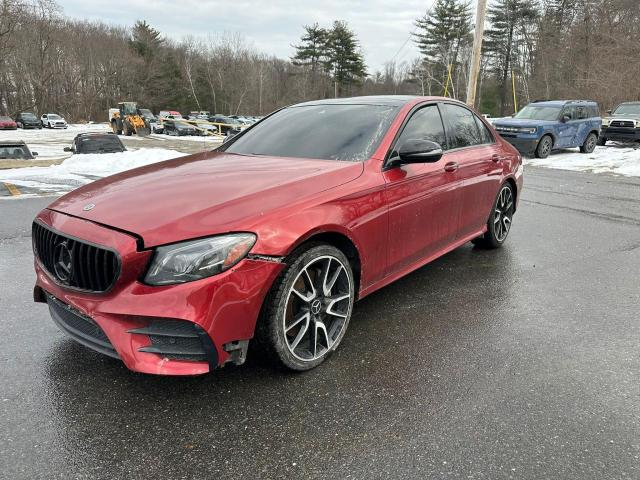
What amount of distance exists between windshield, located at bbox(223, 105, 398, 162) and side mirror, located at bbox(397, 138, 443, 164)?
236 millimetres

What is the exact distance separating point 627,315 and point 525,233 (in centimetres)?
270

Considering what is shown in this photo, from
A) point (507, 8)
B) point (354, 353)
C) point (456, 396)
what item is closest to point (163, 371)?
point (354, 353)

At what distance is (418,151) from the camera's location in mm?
3262

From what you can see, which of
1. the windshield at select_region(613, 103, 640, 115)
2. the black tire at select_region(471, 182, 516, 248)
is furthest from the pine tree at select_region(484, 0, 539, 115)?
the black tire at select_region(471, 182, 516, 248)

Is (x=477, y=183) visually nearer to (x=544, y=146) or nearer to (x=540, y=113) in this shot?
(x=544, y=146)

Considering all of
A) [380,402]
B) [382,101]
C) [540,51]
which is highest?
[540,51]

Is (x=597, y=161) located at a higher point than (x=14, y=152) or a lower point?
lower

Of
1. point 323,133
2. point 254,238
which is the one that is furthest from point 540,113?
point 254,238

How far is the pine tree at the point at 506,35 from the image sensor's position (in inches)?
2211

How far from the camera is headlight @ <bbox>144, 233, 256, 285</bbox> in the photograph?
231 centimetres

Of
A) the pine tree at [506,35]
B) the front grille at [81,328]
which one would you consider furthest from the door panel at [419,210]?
the pine tree at [506,35]

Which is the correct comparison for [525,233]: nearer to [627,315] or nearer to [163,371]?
Answer: [627,315]

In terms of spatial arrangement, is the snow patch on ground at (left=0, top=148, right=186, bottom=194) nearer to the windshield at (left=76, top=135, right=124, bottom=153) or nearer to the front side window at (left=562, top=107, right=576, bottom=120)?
the windshield at (left=76, top=135, right=124, bottom=153)

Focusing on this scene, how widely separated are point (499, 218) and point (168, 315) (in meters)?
4.24
